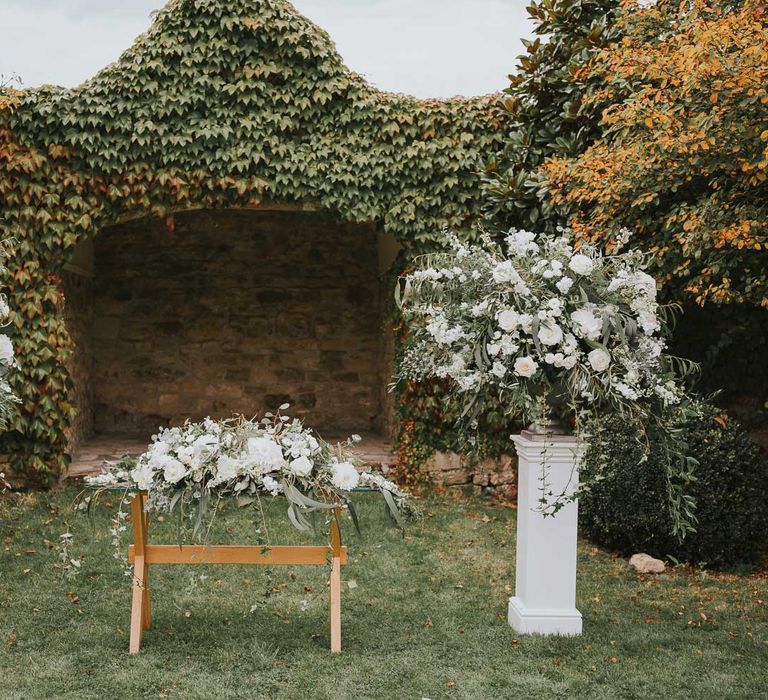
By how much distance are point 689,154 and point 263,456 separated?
3655mm

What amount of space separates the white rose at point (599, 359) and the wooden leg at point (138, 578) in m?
2.30

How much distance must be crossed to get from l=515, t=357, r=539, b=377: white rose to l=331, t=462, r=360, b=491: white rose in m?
0.90

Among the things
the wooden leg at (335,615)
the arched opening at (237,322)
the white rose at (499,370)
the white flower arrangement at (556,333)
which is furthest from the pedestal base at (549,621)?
the arched opening at (237,322)

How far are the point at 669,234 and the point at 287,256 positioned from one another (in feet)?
17.4

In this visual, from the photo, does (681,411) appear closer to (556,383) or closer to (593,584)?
(556,383)

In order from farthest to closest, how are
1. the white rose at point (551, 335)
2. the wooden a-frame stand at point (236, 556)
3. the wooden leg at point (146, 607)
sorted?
the wooden leg at point (146, 607)
the wooden a-frame stand at point (236, 556)
the white rose at point (551, 335)

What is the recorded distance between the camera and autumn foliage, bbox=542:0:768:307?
4.95m

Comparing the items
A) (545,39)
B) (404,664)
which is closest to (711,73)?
(545,39)

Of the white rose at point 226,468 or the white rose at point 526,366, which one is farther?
the white rose at point 526,366

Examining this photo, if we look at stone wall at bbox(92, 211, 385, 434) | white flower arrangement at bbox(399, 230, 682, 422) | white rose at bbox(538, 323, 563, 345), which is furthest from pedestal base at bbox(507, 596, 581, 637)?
stone wall at bbox(92, 211, 385, 434)

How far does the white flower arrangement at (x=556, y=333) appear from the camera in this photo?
372 cm

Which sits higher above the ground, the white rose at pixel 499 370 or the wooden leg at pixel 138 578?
the white rose at pixel 499 370

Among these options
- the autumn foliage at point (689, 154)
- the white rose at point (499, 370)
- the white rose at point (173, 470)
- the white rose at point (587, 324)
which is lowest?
the white rose at point (173, 470)

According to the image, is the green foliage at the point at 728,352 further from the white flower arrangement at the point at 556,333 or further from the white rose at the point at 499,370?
the white rose at the point at 499,370
